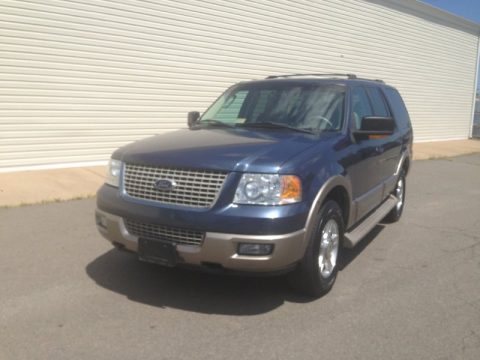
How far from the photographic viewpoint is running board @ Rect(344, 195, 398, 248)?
4676 mm

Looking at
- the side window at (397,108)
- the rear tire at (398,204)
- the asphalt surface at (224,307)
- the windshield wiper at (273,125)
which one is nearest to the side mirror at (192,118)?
the windshield wiper at (273,125)

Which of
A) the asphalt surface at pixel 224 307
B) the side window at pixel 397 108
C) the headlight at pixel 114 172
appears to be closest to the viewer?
the asphalt surface at pixel 224 307

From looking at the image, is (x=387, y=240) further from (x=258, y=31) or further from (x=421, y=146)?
(x=421, y=146)

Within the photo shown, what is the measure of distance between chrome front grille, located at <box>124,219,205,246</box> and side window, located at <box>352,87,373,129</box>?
2.14 m

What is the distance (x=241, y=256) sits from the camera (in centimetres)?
365

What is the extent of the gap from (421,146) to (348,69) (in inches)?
→ 182

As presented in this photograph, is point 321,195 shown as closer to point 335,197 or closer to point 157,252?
point 335,197

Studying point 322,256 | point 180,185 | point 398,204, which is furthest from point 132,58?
point 322,256

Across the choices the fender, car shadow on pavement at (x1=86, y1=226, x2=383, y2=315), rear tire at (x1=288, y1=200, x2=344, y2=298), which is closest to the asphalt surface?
car shadow on pavement at (x1=86, y1=226, x2=383, y2=315)

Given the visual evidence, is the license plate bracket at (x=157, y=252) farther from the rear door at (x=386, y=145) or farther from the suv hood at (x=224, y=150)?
the rear door at (x=386, y=145)

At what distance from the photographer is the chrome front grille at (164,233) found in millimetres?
3726

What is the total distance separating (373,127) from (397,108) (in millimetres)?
2262

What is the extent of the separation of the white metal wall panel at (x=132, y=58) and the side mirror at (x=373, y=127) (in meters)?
6.41

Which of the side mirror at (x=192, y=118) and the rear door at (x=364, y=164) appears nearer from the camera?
the rear door at (x=364, y=164)
